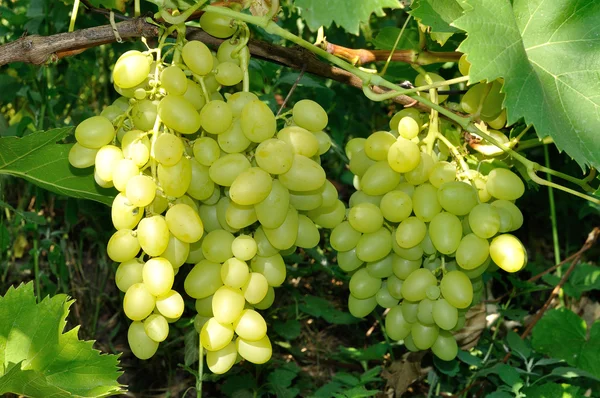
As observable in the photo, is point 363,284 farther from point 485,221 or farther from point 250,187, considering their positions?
point 250,187

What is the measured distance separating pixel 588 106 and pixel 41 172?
757 mm

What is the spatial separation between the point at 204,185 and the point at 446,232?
341 millimetres

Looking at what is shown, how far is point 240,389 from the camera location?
1.33 metres

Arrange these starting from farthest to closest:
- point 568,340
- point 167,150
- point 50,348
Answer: point 568,340
point 50,348
point 167,150

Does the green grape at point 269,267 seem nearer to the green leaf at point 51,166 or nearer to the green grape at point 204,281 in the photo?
the green grape at point 204,281

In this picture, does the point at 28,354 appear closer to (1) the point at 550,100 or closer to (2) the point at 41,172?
(2) the point at 41,172

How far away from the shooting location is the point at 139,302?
0.84m

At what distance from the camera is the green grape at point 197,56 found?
86cm

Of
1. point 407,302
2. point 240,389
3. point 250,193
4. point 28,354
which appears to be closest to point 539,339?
point 407,302

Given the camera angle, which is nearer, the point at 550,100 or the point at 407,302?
the point at 550,100

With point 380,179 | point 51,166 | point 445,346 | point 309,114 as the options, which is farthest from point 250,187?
point 445,346

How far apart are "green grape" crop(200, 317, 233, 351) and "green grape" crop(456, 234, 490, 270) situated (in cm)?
34

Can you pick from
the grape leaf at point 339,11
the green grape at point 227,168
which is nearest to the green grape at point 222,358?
the green grape at point 227,168

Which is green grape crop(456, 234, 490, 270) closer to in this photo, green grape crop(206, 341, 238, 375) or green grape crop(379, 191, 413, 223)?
green grape crop(379, 191, 413, 223)
